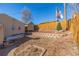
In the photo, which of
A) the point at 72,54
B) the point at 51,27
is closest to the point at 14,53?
the point at 51,27

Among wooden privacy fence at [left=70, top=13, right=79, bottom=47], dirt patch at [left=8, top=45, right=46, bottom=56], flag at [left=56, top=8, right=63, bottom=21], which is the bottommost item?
dirt patch at [left=8, top=45, right=46, bottom=56]

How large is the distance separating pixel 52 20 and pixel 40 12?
0.16 m

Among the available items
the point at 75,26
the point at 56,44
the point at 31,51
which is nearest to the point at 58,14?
the point at 75,26

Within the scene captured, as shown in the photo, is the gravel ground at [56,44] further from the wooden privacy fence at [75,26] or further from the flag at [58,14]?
the flag at [58,14]

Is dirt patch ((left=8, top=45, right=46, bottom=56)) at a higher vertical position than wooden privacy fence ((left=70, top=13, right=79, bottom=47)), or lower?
lower

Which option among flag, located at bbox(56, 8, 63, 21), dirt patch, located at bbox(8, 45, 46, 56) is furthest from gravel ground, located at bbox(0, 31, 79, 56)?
flag, located at bbox(56, 8, 63, 21)

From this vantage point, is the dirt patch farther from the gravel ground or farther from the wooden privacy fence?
the wooden privacy fence

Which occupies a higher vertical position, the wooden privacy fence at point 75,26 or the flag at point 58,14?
the flag at point 58,14

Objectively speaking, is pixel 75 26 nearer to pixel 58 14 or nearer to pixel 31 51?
pixel 58 14

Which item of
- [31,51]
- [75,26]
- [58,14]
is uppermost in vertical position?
[58,14]

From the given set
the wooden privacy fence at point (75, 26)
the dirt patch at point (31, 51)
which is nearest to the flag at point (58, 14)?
the wooden privacy fence at point (75, 26)

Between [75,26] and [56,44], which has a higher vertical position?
[75,26]

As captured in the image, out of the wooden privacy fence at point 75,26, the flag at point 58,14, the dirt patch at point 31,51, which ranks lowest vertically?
the dirt patch at point 31,51

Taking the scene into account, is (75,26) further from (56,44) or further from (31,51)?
(31,51)
